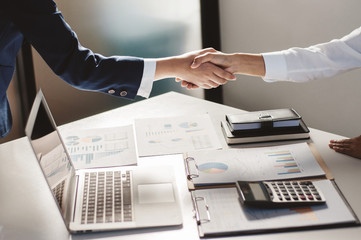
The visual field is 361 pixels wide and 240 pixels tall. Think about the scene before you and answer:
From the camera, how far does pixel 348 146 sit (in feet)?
4.68

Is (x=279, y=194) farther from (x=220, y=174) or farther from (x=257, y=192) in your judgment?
(x=220, y=174)

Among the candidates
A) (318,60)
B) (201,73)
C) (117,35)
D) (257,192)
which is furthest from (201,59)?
(117,35)

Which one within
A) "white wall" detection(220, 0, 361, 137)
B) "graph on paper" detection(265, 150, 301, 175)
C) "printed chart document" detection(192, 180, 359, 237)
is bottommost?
"printed chart document" detection(192, 180, 359, 237)

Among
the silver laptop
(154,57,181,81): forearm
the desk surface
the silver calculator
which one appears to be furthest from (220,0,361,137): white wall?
the silver laptop

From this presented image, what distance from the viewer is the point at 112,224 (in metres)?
1.07

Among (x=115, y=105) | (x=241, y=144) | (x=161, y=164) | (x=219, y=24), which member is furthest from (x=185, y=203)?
(x=219, y=24)

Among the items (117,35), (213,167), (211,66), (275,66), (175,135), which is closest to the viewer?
(213,167)

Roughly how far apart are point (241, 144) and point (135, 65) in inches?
19.1

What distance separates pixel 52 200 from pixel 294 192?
0.68 meters

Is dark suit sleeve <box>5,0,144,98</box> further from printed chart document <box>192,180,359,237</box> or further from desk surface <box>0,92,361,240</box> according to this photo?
printed chart document <box>192,180,359,237</box>

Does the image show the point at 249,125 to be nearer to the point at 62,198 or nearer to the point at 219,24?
the point at 62,198

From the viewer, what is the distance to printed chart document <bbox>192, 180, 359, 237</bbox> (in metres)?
1.05

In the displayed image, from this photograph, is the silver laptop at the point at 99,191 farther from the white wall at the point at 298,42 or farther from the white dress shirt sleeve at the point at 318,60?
the white wall at the point at 298,42

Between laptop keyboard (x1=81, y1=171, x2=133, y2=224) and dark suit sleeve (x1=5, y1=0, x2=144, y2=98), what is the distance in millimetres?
402
